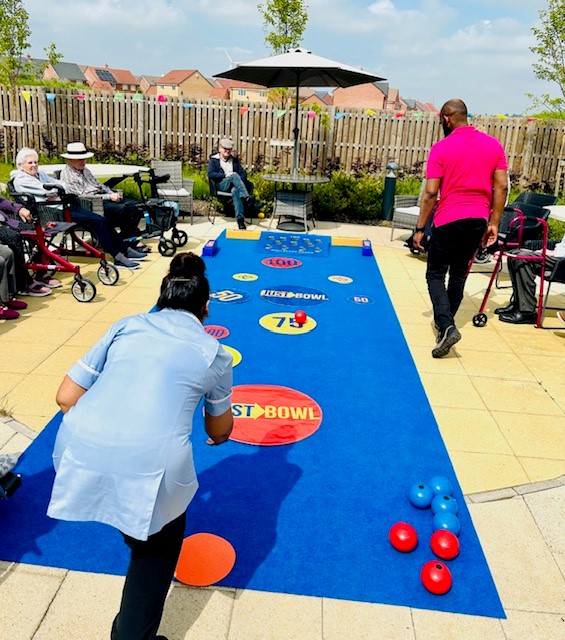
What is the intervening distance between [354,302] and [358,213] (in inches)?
243

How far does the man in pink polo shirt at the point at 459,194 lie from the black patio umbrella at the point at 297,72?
5265mm

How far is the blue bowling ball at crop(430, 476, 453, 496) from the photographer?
3264 millimetres

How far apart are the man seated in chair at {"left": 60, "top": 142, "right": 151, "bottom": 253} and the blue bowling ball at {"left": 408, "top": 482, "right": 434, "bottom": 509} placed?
20.6ft

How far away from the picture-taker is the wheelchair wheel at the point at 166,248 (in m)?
8.75

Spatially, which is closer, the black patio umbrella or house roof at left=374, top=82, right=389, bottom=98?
the black patio umbrella

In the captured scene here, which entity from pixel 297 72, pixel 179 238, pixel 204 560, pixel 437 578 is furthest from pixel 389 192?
pixel 204 560

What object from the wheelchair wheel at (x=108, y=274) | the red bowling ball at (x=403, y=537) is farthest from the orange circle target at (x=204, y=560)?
the wheelchair wheel at (x=108, y=274)

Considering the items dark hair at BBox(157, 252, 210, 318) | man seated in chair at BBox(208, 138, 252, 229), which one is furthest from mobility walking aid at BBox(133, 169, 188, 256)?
dark hair at BBox(157, 252, 210, 318)

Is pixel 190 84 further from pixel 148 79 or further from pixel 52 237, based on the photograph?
pixel 52 237

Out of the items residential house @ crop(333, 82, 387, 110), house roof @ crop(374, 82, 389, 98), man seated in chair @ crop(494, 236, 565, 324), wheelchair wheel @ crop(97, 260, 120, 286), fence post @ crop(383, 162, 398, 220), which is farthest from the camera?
house roof @ crop(374, 82, 389, 98)

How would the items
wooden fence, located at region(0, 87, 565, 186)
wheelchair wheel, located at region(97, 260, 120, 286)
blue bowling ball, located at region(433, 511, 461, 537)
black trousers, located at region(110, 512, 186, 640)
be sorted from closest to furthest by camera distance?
1. black trousers, located at region(110, 512, 186, 640)
2. blue bowling ball, located at region(433, 511, 461, 537)
3. wheelchair wheel, located at region(97, 260, 120, 286)
4. wooden fence, located at region(0, 87, 565, 186)

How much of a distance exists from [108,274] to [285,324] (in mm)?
2611

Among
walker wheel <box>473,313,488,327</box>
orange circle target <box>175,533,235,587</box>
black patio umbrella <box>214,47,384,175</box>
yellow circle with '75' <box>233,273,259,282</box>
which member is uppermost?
black patio umbrella <box>214,47,384,175</box>

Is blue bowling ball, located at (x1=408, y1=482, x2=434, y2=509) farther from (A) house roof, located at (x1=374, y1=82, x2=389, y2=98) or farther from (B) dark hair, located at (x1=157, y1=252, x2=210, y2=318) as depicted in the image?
(A) house roof, located at (x1=374, y1=82, x2=389, y2=98)
